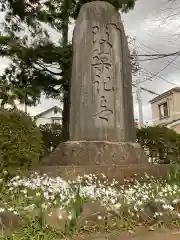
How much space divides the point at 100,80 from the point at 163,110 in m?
27.4

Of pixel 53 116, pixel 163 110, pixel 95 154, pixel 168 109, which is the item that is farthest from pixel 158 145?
pixel 53 116

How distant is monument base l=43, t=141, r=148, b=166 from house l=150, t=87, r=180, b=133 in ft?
75.5

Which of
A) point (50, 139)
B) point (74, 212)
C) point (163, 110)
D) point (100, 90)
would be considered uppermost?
point (163, 110)

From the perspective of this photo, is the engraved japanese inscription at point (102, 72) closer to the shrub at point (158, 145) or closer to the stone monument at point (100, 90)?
the stone monument at point (100, 90)

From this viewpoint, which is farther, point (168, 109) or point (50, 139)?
point (168, 109)

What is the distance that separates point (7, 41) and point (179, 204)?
255 inches

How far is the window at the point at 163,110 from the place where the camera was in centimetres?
3200

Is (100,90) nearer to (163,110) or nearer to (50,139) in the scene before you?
(50,139)

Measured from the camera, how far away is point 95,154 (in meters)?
5.49

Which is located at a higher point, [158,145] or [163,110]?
[163,110]

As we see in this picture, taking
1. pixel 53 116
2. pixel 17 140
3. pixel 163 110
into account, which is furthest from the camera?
pixel 53 116

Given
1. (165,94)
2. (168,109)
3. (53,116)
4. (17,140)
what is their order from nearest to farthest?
(17,140) < (168,109) < (165,94) < (53,116)

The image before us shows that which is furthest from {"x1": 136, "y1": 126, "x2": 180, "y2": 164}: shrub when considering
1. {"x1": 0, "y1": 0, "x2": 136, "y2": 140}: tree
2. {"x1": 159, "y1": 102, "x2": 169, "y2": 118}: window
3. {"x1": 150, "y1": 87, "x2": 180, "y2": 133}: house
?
{"x1": 159, "y1": 102, "x2": 169, "y2": 118}: window

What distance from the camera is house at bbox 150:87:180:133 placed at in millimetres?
29484
